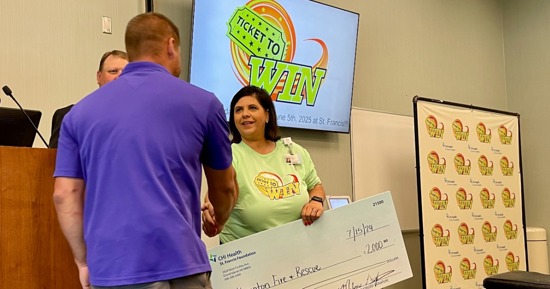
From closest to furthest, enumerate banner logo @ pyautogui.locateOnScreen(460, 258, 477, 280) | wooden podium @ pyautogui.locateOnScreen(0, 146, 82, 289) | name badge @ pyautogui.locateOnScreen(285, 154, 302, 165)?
1. wooden podium @ pyautogui.locateOnScreen(0, 146, 82, 289)
2. name badge @ pyautogui.locateOnScreen(285, 154, 302, 165)
3. banner logo @ pyautogui.locateOnScreen(460, 258, 477, 280)

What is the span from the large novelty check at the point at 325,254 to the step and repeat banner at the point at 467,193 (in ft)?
5.14

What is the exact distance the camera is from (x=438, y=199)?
13.5 ft

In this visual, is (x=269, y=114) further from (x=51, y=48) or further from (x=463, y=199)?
(x=463, y=199)

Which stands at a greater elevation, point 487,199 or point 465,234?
point 487,199

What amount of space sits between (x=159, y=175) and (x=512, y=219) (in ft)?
13.5

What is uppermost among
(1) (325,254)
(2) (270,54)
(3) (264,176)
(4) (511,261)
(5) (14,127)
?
(2) (270,54)

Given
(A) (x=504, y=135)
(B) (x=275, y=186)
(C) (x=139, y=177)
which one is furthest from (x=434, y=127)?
(C) (x=139, y=177)

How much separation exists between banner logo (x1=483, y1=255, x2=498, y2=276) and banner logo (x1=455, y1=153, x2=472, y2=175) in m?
0.68

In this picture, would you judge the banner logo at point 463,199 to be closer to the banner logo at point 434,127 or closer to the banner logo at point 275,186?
the banner logo at point 434,127

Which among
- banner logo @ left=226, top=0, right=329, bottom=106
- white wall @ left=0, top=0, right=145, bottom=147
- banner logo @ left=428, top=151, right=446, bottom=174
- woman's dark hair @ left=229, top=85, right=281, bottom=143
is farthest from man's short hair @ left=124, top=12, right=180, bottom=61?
banner logo @ left=428, top=151, right=446, bottom=174

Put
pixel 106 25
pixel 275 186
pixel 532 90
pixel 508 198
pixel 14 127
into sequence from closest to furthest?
pixel 14 127, pixel 275 186, pixel 106 25, pixel 508 198, pixel 532 90

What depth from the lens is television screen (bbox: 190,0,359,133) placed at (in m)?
3.37

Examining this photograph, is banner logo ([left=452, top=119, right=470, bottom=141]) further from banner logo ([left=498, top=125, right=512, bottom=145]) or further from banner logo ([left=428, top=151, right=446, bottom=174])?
banner logo ([left=498, top=125, right=512, bottom=145])

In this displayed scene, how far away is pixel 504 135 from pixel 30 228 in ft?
13.7
